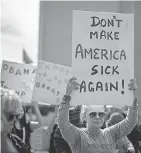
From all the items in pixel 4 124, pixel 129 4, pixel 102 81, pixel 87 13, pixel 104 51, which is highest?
pixel 129 4

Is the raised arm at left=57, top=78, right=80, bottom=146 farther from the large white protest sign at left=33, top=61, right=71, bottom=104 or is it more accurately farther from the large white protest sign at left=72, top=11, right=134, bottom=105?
the large white protest sign at left=33, top=61, right=71, bottom=104

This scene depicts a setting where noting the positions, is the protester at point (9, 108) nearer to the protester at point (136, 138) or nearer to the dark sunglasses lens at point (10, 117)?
the dark sunglasses lens at point (10, 117)

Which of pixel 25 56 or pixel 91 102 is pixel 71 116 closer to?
pixel 91 102

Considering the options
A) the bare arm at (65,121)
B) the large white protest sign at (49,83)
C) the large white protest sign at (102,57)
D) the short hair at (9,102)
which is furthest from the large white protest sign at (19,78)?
the short hair at (9,102)

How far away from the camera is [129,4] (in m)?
6.93

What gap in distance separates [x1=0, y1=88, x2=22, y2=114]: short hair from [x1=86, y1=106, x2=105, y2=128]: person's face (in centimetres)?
76

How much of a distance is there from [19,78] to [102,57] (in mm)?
1497

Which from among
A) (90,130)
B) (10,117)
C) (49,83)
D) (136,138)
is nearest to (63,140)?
(49,83)

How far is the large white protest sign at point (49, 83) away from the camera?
401cm

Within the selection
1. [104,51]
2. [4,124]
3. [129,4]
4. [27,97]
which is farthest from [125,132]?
[129,4]

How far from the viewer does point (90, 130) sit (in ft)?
8.23

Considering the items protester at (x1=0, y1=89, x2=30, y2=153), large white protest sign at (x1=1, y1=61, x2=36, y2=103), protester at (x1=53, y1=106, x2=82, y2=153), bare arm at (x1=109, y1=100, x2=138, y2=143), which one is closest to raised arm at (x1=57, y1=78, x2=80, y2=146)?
bare arm at (x1=109, y1=100, x2=138, y2=143)

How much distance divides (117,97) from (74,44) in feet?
1.50

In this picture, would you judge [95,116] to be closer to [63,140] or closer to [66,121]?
[66,121]
